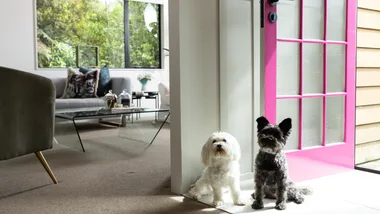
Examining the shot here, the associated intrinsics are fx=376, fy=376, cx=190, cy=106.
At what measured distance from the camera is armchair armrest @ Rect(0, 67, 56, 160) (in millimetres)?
2281

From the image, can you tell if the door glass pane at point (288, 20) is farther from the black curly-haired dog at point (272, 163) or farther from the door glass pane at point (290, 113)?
the black curly-haired dog at point (272, 163)

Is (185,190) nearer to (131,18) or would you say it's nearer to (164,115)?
(164,115)

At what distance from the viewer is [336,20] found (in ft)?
8.82

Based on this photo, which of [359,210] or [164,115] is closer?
[359,210]

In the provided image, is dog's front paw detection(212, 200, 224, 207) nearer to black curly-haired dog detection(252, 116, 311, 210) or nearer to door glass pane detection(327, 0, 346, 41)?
black curly-haired dog detection(252, 116, 311, 210)

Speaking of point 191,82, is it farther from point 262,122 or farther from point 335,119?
point 335,119

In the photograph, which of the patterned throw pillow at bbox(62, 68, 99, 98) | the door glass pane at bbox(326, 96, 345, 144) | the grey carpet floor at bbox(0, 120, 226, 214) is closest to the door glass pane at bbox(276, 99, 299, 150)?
the door glass pane at bbox(326, 96, 345, 144)

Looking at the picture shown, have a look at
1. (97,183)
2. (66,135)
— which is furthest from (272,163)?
(66,135)

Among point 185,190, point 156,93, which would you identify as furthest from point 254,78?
point 156,93

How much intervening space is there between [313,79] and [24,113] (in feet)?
6.34

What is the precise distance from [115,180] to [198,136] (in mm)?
717

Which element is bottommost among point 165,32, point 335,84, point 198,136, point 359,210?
point 359,210

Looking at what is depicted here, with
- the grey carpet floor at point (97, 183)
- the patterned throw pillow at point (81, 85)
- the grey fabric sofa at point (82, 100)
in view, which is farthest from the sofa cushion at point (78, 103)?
the grey carpet floor at point (97, 183)

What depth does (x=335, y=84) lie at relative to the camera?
106 inches
